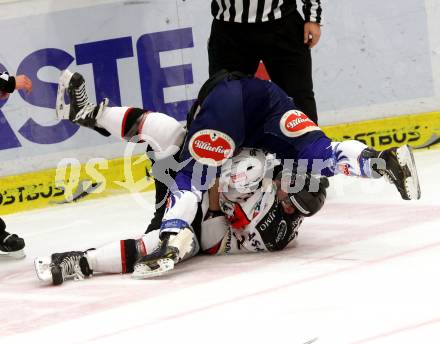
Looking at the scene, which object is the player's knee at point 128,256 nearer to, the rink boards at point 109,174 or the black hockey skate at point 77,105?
the black hockey skate at point 77,105

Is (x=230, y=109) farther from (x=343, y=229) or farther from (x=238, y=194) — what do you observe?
(x=343, y=229)

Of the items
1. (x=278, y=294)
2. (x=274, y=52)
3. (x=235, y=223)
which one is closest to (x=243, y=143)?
(x=235, y=223)

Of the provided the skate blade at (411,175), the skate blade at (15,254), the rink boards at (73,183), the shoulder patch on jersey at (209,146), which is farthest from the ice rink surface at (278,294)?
the rink boards at (73,183)

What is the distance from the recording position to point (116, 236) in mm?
3883

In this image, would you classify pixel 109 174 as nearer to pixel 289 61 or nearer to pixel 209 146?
pixel 289 61

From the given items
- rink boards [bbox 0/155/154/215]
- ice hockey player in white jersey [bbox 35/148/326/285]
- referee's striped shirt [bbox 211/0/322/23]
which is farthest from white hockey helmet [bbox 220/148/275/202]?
rink boards [bbox 0/155/154/215]

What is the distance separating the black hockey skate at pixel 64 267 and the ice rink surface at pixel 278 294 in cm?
4

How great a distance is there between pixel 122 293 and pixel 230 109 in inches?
28.1

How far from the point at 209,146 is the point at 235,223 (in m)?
0.27

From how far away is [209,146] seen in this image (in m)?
3.10

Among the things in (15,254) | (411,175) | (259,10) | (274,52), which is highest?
(259,10)

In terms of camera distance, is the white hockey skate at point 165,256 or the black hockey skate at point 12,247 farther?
the black hockey skate at point 12,247

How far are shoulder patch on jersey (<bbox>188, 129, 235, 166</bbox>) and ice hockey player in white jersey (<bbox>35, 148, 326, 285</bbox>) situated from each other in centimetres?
7

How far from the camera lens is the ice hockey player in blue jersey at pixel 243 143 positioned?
2998 mm
